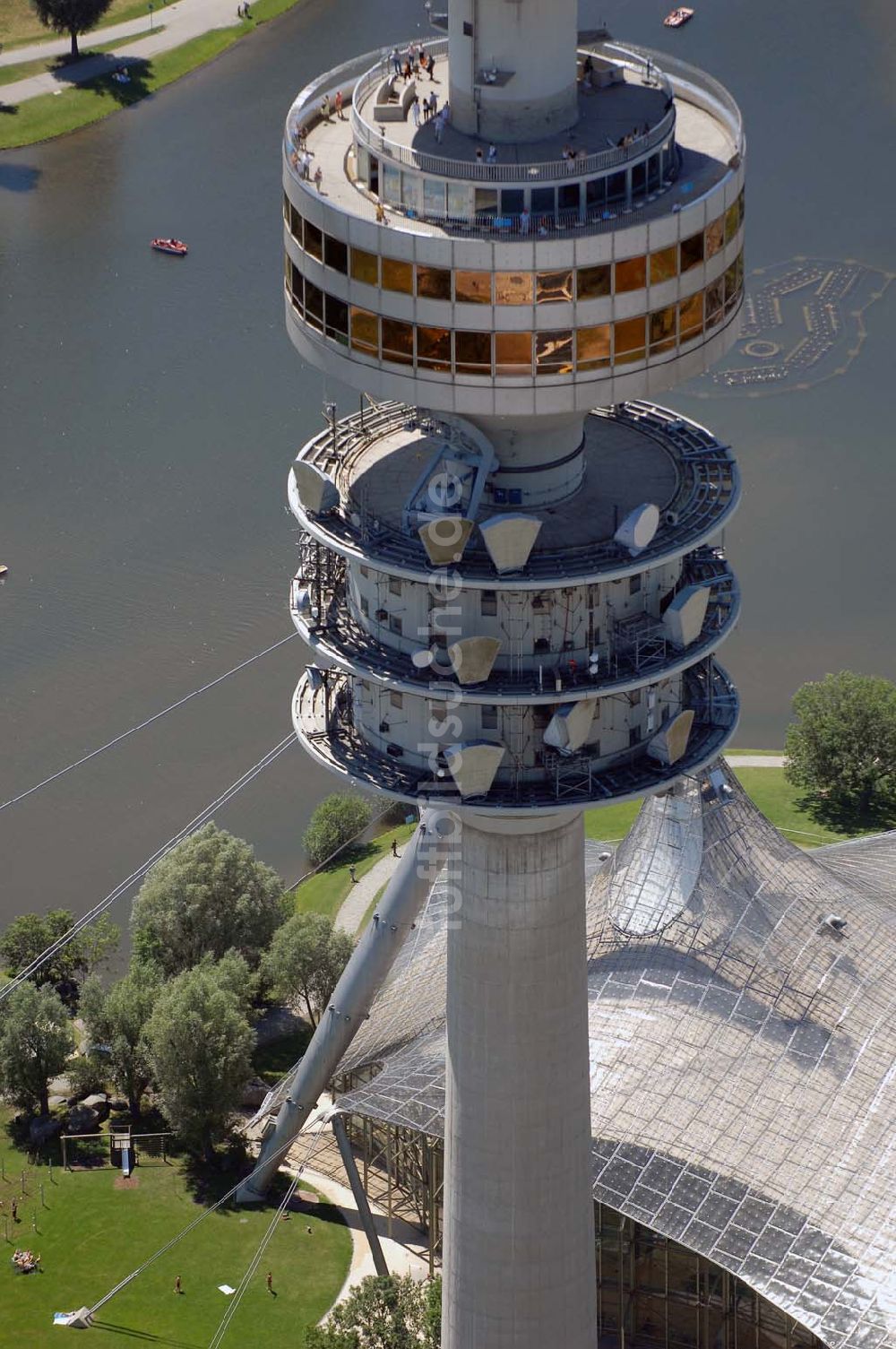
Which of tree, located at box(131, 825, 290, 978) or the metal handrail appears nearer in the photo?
the metal handrail

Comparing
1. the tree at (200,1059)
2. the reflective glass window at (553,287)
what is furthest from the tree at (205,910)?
the reflective glass window at (553,287)

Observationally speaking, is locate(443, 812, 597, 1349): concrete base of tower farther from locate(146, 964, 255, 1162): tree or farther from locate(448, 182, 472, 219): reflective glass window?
locate(146, 964, 255, 1162): tree

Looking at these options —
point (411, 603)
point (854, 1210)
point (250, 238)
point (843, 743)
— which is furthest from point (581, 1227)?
point (250, 238)

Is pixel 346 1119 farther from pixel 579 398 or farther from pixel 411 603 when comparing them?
pixel 579 398

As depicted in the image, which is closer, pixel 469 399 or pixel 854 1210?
pixel 469 399

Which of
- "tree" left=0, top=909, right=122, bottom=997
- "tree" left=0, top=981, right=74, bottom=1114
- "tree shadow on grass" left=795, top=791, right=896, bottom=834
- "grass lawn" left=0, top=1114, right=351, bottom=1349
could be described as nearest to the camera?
"grass lawn" left=0, top=1114, right=351, bottom=1349

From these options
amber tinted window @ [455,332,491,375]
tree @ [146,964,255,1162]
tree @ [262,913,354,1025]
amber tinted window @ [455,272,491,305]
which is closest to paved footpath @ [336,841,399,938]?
tree @ [262,913,354,1025]

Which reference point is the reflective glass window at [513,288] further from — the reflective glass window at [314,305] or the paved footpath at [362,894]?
the paved footpath at [362,894]
